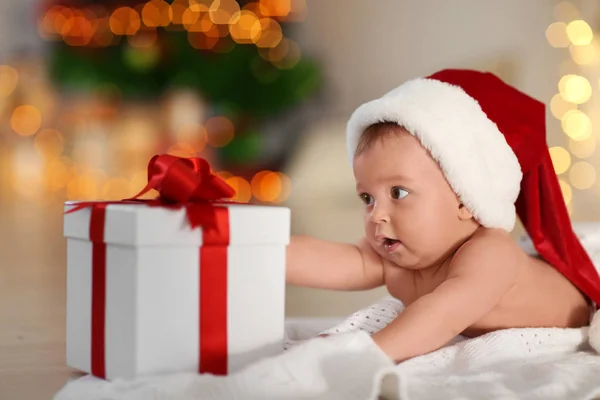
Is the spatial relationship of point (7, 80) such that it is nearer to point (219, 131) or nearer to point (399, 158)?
point (219, 131)

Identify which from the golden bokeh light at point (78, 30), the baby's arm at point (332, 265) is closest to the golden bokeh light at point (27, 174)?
the golden bokeh light at point (78, 30)

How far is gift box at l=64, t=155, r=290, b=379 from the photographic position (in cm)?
93

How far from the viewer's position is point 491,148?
1230 millimetres

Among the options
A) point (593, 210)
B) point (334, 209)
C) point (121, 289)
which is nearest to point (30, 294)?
point (121, 289)

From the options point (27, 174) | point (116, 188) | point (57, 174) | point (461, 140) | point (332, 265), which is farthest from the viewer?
point (27, 174)

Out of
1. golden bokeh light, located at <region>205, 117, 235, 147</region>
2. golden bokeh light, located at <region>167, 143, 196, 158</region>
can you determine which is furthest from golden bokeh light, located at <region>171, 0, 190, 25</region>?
golden bokeh light, located at <region>167, 143, 196, 158</region>

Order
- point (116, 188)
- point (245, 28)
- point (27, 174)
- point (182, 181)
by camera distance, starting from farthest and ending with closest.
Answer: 1. point (27, 174)
2. point (116, 188)
3. point (245, 28)
4. point (182, 181)

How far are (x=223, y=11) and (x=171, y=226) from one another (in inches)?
103

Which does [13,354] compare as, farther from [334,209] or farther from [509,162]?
[334,209]

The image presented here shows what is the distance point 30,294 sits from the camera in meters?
2.05

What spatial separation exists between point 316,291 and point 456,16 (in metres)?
1.98

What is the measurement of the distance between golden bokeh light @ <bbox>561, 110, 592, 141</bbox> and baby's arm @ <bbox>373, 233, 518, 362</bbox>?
226 centimetres

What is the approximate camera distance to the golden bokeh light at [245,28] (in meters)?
3.36

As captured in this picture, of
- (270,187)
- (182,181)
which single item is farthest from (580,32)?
(182,181)
